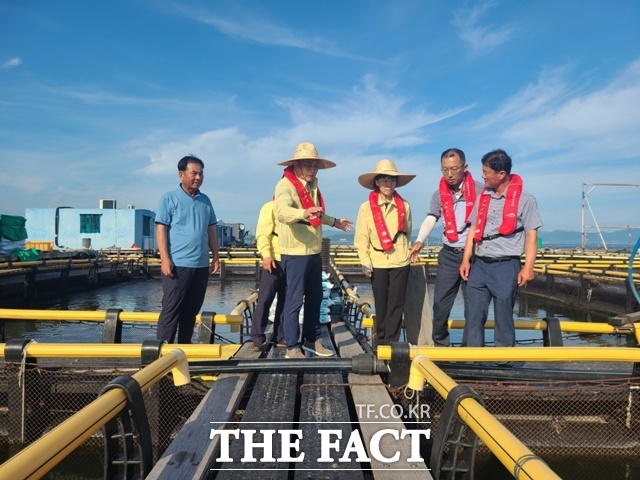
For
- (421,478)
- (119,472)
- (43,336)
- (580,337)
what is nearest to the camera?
(421,478)

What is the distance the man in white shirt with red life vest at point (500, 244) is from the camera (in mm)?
3748

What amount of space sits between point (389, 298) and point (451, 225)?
0.93 m

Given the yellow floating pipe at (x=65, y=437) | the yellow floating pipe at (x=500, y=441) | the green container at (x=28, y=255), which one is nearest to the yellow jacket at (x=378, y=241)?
the yellow floating pipe at (x=500, y=441)

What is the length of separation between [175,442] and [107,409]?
31.1 inches

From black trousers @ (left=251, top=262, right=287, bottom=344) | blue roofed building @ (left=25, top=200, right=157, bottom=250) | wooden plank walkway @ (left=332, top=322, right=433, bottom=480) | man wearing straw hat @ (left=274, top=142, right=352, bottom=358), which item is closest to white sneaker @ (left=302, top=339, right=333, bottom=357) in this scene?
man wearing straw hat @ (left=274, top=142, right=352, bottom=358)

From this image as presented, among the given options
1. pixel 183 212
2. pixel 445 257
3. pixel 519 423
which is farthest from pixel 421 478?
pixel 183 212

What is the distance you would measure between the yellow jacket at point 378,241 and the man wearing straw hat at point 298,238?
48cm

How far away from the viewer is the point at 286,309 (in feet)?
12.7

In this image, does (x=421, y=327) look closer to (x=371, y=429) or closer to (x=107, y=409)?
(x=371, y=429)

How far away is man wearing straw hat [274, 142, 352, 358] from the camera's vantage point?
3.79 m

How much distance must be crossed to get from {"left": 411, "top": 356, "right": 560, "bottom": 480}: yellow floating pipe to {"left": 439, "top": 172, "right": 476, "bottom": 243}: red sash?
235 cm

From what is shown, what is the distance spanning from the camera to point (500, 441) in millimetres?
1486

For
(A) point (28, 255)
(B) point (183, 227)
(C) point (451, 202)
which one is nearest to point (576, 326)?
(C) point (451, 202)

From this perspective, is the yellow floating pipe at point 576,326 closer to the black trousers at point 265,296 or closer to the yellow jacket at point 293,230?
the yellow jacket at point 293,230
